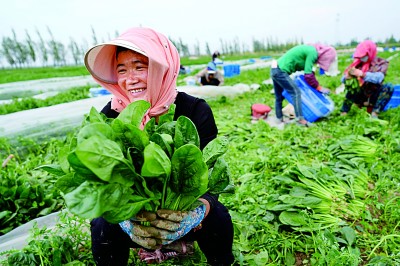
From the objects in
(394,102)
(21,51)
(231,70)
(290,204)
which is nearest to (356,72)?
(394,102)

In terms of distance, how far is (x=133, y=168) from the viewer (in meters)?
0.90

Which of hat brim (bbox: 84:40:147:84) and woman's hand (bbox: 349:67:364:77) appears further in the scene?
woman's hand (bbox: 349:67:364:77)

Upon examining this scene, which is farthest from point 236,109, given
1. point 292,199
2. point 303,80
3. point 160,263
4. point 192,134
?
point 192,134

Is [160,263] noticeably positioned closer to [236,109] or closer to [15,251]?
[15,251]

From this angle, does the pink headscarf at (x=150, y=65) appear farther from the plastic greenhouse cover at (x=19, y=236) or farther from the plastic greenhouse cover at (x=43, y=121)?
the plastic greenhouse cover at (x=43, y=121)

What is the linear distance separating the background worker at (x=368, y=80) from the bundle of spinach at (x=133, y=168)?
4.15m

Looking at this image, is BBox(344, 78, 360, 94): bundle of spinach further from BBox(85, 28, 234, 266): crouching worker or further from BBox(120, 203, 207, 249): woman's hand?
BBox(120, 203, 207, 249): woman's hand

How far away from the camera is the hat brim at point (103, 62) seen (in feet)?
5.25

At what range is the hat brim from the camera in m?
1.60

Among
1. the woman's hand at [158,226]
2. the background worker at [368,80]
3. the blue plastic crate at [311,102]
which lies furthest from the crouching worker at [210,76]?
the woman's hand at [158,226]

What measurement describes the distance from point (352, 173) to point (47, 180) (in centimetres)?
297

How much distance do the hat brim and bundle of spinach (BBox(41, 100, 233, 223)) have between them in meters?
0.64

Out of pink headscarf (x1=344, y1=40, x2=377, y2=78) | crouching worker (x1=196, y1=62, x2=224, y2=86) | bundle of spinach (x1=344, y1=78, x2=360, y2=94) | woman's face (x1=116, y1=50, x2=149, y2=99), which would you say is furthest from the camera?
crouching worker (x1=196, y1=62, x2=224, y2=86)

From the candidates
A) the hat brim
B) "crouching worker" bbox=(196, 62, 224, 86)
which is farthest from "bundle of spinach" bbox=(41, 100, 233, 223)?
"crouching worker" bbox=(196, 62, 224, 86)
